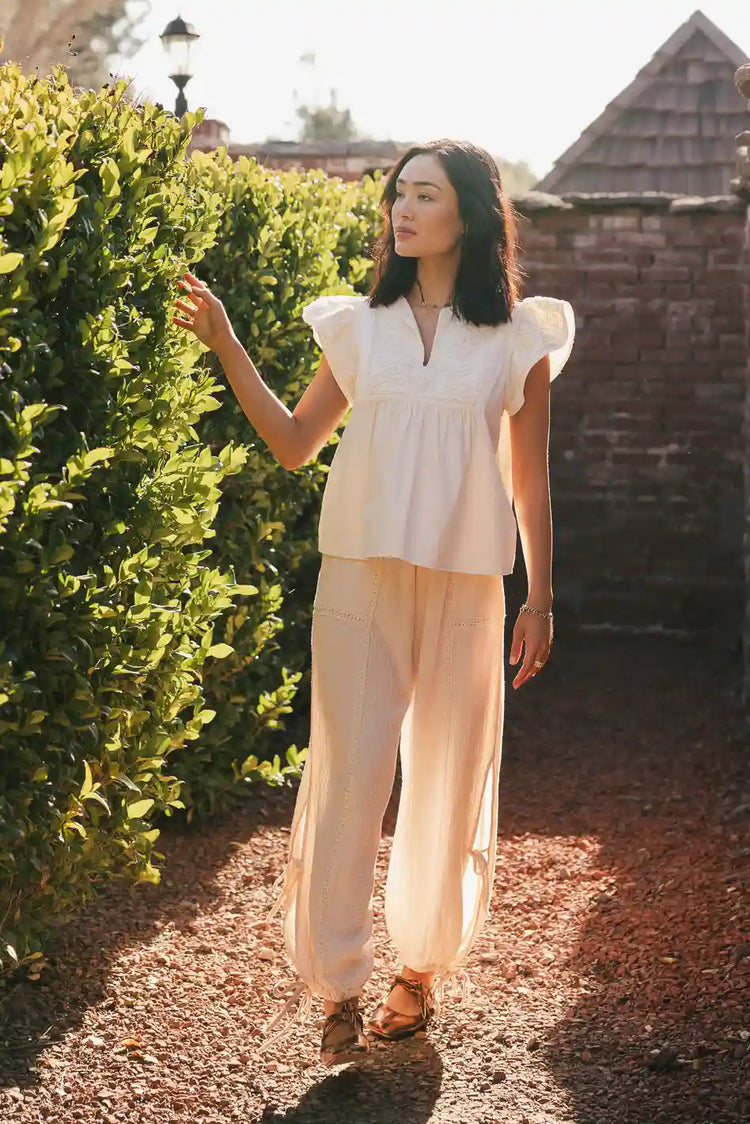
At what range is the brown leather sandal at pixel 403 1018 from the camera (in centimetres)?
337

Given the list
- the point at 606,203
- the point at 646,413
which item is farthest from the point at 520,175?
the point at 646,413

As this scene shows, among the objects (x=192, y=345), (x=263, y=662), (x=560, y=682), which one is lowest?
(x=560, y=682)

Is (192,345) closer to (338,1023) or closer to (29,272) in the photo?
(29,272)

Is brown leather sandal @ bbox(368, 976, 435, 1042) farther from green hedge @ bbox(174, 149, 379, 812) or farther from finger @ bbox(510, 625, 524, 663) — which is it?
green hedge @ bbox(174, 149, 379, 812)

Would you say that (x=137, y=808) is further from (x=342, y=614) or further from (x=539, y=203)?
(x=539, y=203)

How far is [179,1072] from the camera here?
128 inches

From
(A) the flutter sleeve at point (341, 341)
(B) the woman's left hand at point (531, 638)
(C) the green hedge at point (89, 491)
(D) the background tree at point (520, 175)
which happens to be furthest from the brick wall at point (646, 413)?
(D) the background tree at point (520, 175)

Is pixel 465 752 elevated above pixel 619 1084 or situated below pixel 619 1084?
above

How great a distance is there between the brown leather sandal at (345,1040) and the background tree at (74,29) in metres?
25.1

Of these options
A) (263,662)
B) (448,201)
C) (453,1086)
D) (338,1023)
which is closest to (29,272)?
(448,201)

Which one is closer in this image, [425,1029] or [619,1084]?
[619,1084]

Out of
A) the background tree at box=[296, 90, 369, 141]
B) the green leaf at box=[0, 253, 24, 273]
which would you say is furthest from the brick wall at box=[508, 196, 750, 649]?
the background tree at box=[296, 90, 369, 141]

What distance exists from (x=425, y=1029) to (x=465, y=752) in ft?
2.41

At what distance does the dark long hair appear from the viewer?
310 cm
